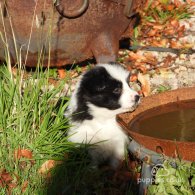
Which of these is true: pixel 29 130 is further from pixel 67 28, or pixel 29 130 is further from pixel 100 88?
pixel 67 28

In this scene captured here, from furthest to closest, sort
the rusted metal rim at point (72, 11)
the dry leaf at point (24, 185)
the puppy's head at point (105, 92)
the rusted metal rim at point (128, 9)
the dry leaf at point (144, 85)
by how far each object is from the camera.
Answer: the dry leaf at point (144, 85)
the rusted metal rim at point (128, 9)
the rusted metal rim at point (72, 11)
the puppy's head at point (105, 92)
the dry leaf at point (24, 185)

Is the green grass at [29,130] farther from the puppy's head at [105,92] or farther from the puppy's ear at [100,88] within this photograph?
the puppy's ear at [100,88]

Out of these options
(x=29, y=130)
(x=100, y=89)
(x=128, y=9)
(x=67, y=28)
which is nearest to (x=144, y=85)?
(x=128, y=9)

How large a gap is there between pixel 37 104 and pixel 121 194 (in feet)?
4.25

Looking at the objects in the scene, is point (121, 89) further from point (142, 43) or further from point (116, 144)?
point (142, 43)

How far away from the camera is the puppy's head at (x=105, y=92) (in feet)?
15.3

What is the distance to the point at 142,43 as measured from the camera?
7.72 metres

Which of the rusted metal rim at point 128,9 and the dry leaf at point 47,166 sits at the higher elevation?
the rusted metal rim at point 128,9

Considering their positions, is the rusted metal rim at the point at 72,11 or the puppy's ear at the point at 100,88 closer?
the puppy's ear at the point at 100,88

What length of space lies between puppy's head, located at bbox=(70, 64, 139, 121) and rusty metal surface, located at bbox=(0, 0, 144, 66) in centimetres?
97

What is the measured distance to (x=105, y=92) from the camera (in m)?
4.68

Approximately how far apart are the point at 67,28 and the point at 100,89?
1.33m

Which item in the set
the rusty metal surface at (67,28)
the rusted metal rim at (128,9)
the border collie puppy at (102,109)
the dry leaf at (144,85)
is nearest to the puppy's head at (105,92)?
the border collie puppy at (102,109)

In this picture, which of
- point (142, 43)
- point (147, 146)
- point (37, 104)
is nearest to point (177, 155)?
point (147, 146)
